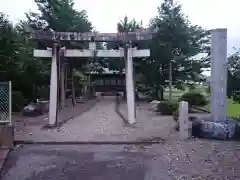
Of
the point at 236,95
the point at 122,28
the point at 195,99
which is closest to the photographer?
the point at 236,95

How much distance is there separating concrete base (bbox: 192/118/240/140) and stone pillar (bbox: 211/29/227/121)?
42 cm

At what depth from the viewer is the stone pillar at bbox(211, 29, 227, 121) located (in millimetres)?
9812

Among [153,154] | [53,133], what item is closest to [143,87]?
[53,133]

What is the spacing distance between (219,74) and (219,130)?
1.67 m

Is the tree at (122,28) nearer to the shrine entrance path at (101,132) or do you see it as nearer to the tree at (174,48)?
the tree at (174,48)

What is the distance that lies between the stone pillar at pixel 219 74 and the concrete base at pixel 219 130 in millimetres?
419

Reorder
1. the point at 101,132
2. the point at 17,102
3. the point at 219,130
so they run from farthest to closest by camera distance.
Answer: the point at 17,102 < the point at 101,132 < the point at 219,130

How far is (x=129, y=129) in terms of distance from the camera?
450 inches

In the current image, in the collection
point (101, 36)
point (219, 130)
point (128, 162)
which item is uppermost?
point (101, 36)

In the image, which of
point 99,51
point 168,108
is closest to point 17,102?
point 99,51

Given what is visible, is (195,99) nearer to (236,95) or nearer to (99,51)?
(99,51)

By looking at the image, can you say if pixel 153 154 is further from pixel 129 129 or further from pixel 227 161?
pixel 129 129

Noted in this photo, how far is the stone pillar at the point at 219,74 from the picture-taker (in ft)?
32.2

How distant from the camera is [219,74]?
9867mm
